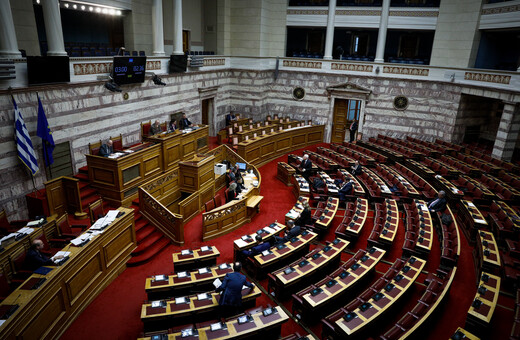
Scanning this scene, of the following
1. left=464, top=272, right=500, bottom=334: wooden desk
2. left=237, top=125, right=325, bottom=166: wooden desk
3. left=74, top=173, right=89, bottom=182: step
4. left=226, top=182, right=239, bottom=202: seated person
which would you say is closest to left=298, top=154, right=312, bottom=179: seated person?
left=237, top=125, right=325, bottom=166: wooden desk

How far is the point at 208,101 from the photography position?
18.6m

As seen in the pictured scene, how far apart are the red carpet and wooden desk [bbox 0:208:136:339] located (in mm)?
255

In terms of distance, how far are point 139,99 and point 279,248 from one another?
8.60 meters

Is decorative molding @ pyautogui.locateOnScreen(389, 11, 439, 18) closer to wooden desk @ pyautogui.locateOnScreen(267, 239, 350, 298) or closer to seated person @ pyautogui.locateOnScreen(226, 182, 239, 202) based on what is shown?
seated person @ pyautogui.locateOnScreen(226, 182, 239, 202)

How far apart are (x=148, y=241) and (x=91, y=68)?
588 cm

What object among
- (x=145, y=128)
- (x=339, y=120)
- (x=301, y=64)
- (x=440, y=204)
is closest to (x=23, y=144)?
(x=145, y=128)

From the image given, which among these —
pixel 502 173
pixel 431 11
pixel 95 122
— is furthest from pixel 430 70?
pixel 95 122

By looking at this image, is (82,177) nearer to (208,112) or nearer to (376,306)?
(376,306)

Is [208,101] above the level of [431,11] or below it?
below

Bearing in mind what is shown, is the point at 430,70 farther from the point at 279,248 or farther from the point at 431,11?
the point at 279,248

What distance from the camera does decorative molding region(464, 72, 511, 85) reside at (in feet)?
44.2

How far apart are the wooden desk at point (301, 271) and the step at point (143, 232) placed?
12.1 feet

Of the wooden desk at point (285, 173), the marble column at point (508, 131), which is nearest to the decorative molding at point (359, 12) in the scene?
the marble column at point (508, 131)

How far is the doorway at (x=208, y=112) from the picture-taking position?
731 inches
